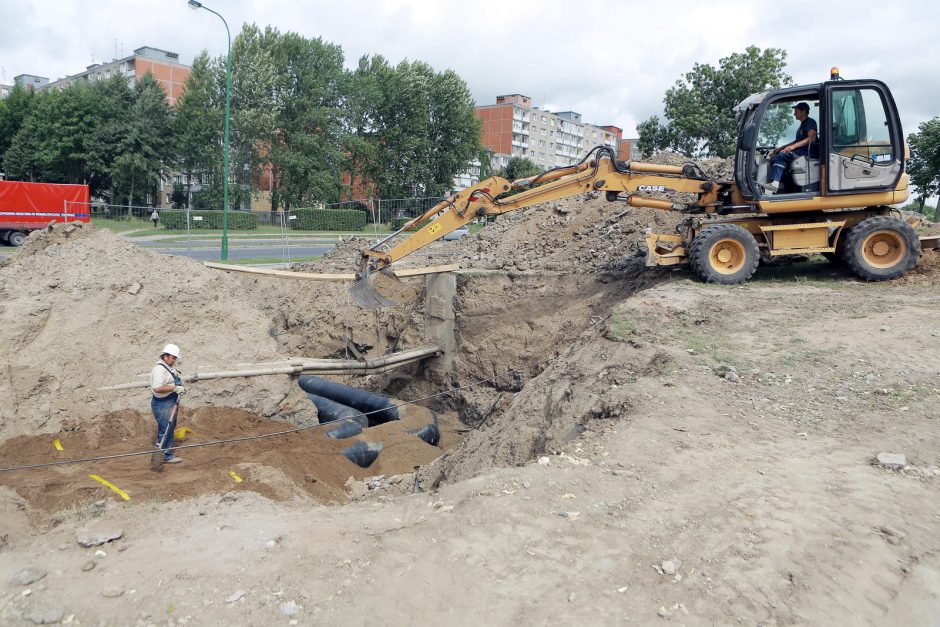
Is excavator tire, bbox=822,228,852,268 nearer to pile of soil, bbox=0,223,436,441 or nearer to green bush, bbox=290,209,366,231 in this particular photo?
pile of soil, bbox=0,223,436,441

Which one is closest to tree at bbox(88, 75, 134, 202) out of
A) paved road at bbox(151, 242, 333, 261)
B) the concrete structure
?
the concrete structure

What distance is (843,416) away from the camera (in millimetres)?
5754

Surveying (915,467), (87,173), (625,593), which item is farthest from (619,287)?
(87,173)

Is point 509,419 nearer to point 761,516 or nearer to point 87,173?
point 761,516

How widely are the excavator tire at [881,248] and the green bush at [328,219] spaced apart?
22.6 metres

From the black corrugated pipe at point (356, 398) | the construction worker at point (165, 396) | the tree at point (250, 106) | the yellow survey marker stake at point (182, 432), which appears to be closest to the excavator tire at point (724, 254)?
the black corrugated pipe at point (356, 398)

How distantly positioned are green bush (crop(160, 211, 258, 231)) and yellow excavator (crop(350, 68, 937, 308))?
15.7 meters

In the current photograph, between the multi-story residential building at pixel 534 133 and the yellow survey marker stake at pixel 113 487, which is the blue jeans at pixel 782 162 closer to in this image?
the yellow survey marker stake at pixel 113 487

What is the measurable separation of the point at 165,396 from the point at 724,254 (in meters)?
8.15

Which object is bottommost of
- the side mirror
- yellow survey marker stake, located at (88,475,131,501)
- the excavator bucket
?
yellow survey marker stake, located at (88,475,131,501)

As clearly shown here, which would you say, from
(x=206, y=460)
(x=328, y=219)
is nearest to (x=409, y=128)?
(x=328, y=219)

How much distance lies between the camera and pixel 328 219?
2942 centimetres

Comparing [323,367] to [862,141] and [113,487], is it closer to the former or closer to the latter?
[113,487]

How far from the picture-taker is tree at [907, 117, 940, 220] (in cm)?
2639
